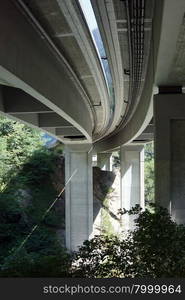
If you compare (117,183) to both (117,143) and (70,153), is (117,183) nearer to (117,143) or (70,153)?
(117,143)

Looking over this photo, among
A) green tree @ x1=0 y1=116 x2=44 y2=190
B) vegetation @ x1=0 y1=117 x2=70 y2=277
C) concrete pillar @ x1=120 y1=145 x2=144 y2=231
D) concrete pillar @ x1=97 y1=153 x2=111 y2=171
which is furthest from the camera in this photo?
concrete pillar @ x1=97 y1=153 x2=111 y2=171

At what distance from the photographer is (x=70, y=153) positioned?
3077cm

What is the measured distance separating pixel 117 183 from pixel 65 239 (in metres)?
20.0

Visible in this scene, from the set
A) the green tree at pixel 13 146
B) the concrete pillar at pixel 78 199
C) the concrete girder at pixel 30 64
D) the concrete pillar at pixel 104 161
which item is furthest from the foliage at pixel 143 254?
the concrete pillar at pixel 104 161

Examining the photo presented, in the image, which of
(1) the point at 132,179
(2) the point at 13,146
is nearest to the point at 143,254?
(2) the point at 13,146

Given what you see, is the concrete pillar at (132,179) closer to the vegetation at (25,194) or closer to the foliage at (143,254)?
the vegetation at (25,194)

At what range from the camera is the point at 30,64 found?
8.52m

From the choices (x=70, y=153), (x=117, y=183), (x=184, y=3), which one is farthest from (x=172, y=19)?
(x=117, y=183)

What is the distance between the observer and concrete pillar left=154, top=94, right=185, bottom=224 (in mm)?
9953

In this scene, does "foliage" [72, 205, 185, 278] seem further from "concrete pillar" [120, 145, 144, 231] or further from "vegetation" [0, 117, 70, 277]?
"concrete pillar" [120, 145, 144, 231]

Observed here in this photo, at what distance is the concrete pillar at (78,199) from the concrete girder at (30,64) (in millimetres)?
17207

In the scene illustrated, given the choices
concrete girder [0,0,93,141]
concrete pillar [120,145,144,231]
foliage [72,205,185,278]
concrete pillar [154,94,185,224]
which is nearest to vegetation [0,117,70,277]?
concrete pillar [120,145,144,231]

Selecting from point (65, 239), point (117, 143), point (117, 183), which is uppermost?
point (117, 143)

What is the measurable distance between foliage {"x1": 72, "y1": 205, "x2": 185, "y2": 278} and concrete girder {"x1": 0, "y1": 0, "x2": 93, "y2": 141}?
10.9ft
